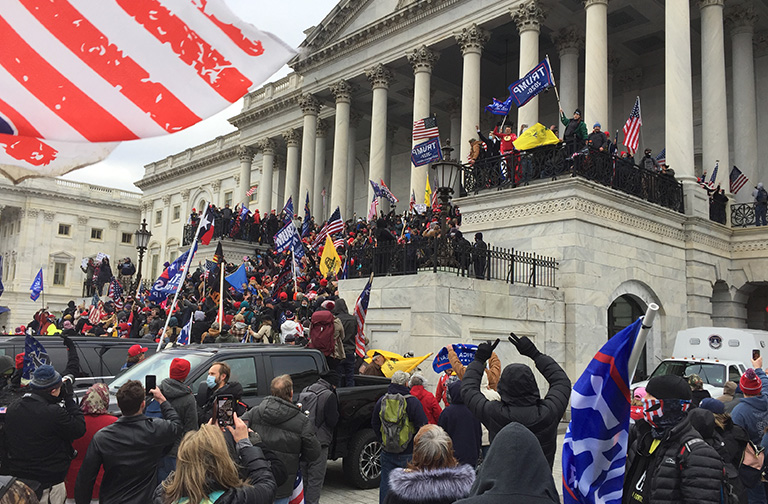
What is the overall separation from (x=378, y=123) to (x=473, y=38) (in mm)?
6218

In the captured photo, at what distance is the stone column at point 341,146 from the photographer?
33094 millimetres

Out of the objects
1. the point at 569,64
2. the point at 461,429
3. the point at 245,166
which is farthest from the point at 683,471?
the point at 245,166

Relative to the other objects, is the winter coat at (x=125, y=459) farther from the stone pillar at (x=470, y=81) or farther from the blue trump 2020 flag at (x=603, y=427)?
the stone pillar at (x=470, y=81)

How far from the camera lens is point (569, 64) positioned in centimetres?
2683

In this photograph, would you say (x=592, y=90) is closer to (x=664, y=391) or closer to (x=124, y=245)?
(x=664, y=391)

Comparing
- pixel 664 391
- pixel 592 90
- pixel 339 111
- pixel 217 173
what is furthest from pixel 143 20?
pixel 217 173

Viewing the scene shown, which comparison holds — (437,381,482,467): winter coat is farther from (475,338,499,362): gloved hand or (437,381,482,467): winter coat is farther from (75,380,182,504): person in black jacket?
(75,380,182,504): person in black jacket

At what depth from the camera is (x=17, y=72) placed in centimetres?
376

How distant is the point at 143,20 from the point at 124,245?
249 ft

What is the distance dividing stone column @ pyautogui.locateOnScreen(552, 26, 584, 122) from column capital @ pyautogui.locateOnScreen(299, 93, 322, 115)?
14.4 m

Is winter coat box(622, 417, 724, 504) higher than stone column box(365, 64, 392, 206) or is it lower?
lower

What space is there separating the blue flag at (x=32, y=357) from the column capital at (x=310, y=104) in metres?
30.2

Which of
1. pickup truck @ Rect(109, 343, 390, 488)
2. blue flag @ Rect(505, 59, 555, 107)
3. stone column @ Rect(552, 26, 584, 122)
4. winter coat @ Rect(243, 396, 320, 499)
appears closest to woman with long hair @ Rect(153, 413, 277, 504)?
winter coat @ Rect(243, 396, 320, 499)

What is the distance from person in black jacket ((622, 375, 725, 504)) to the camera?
4.06 m
